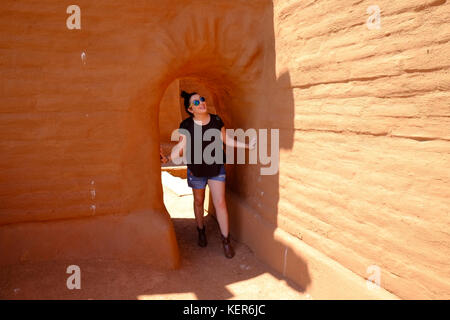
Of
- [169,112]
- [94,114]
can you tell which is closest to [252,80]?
[94,114]

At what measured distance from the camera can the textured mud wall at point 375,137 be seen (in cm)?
208

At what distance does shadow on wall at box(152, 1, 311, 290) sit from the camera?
3547mm

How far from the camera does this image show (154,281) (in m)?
3.48

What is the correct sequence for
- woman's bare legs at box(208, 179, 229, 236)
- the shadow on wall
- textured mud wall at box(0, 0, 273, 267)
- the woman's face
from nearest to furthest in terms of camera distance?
textured mud wall at box(0, 0, 273, 267)
the shadow on wall
the woman's face
woman's bare legs at box(208, 179, 229, 236)

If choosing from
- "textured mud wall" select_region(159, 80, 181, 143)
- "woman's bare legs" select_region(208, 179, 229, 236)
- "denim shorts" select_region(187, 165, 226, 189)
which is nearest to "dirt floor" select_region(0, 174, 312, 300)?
"woman's bare legs" select_region(208, 179, 229, 236)

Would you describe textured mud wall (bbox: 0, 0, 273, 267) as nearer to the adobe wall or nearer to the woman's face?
the adobe wall

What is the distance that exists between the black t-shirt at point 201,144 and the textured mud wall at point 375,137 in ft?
3.18

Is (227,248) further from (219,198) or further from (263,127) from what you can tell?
(263,127)

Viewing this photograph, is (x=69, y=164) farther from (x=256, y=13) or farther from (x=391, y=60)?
(x=391, y=60)

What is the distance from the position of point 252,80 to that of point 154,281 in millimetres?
2421

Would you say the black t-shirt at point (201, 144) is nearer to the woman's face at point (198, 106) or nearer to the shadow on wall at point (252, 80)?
the woman's face at point (198, 106)

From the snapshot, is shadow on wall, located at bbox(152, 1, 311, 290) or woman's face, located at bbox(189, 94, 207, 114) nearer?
shadow on wall, located at bbox(152, 1, 311, 290)

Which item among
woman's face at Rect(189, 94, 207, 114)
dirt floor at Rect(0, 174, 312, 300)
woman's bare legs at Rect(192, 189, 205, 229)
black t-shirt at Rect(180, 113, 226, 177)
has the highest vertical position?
woman's face at Rect(189, 94, 207, 114)

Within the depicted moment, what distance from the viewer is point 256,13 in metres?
3.87
